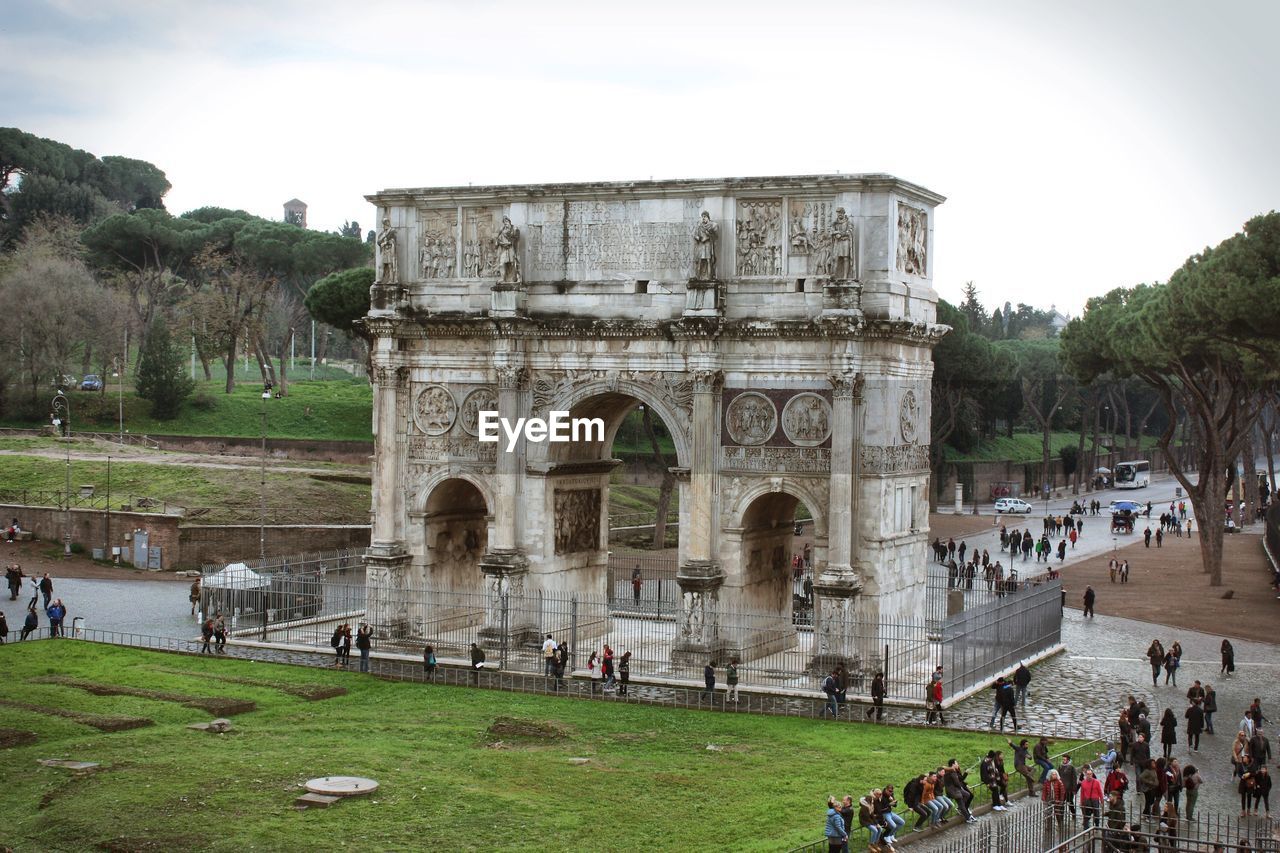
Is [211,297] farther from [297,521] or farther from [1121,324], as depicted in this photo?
[1121,324]

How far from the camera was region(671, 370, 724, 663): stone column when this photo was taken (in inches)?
1289

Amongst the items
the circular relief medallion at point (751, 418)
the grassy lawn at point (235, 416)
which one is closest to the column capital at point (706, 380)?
the circular relief medallion at point (751, 418)

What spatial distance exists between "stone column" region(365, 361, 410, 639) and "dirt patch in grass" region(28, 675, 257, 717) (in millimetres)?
7322

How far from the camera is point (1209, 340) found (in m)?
43.4

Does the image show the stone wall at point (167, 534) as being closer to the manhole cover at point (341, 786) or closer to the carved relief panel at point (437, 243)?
the carved relief panel at point (437, 243)

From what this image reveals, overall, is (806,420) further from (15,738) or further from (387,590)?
(15,738)

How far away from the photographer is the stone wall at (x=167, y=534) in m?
48.1

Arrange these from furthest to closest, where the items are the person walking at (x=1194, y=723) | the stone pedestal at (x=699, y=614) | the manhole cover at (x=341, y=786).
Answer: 1. the stone pedestal at (x=699, y=614)
2. the person walking at (x=1194, y=723)
3. the manhole cover at (x=341, y=786)

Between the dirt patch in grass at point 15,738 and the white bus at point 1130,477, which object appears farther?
the white bus at point 1130,477

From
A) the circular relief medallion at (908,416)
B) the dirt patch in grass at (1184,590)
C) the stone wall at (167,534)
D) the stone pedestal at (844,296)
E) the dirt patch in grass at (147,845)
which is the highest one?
the stone pedestal at (844,296)

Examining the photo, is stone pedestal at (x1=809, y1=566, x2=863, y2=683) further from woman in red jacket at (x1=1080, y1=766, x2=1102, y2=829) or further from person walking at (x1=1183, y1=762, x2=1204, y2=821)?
woman in red jacket at (x1=1080, y1=766, x2=1102, y2=829)

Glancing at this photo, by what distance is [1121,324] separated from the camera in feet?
175

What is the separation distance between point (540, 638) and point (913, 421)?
10186mm

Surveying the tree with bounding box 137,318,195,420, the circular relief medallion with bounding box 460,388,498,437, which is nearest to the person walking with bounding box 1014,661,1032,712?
the circular relief medallion with bounding box 460,388,498,437
